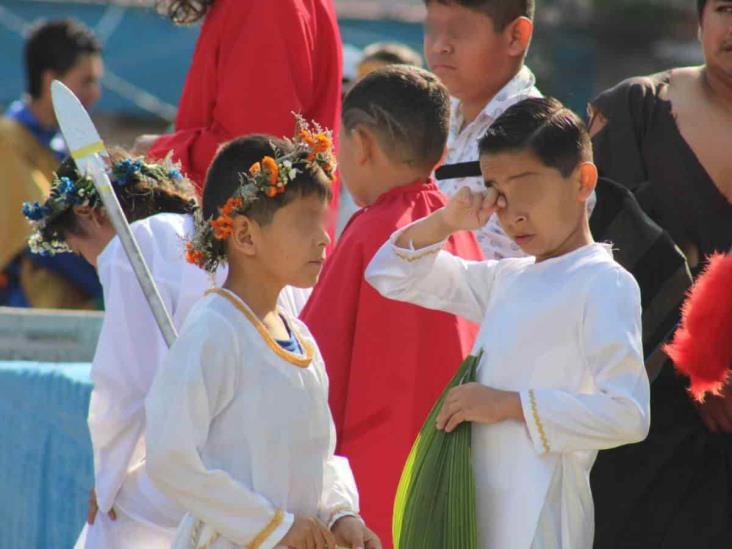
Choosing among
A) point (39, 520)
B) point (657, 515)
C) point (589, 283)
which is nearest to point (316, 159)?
point (589, 283)

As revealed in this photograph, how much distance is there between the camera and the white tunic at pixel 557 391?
3.35m

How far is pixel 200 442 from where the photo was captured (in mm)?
3254

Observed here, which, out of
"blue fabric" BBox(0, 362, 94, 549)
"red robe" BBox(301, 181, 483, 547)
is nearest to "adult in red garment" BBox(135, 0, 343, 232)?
"red robe" BBox(301, 181, 483, 547)

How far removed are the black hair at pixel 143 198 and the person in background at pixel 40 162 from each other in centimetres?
293

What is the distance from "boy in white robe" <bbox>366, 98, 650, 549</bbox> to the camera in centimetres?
336

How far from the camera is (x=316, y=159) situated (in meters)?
3.51

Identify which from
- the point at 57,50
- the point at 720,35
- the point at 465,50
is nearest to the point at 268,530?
the point at 465,50

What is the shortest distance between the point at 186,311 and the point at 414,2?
1438 cm

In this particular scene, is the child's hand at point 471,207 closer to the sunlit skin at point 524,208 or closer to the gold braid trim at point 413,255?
the sunlit skin at point 524,208

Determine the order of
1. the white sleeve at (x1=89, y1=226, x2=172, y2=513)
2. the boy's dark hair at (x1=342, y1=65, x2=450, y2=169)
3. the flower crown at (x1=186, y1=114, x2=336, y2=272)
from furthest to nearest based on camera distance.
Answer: the boy's dark hair at (x1=342, y1=65, x2=450, y2=169) → the white sleeve at (x1=89, y1=226, x2=172, y2=513) → the flower crown at (x1=186, y1=114, x2=336, y2=272)

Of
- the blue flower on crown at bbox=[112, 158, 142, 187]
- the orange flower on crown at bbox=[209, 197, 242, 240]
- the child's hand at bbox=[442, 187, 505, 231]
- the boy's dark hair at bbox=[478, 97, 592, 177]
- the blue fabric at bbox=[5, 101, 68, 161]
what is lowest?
the blue fabric at bbox=[5, 101, 68, 161]

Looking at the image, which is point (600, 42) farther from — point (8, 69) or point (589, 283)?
point (589, 283)

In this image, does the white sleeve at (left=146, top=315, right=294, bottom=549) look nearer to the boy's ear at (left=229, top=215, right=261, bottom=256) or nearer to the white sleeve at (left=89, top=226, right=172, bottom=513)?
the boy's ear at (left=229, top=215, right=261, bottom=256)

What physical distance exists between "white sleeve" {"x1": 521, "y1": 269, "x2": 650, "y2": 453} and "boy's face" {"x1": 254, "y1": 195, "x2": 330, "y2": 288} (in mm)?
→ 544
